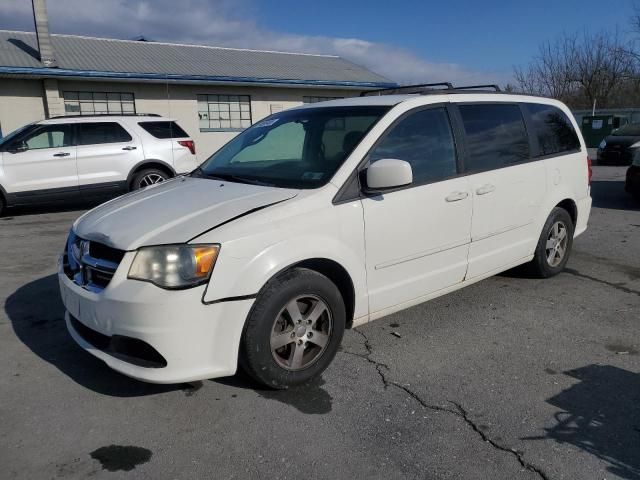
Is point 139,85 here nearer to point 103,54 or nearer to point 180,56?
point 103,54

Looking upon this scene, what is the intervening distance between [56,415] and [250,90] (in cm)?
1694

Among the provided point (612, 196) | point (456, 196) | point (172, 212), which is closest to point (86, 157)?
point (172, 212)

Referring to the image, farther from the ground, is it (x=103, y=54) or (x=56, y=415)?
(x=103, y=54)

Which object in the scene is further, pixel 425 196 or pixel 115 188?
pixel 115 188

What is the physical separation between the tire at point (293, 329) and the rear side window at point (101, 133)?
8.29 metres

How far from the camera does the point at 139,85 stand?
1672 centimetres

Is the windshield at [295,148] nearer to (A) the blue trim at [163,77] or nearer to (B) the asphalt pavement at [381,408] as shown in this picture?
(B) the asphalt pavement at [381,408]

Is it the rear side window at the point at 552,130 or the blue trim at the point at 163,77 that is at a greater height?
the blue trim at the point at 163,77

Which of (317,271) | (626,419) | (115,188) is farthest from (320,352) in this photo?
(115,188)

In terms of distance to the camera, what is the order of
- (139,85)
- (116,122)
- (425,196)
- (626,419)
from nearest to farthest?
(626,419)
(425,196)
(116,122)
(139,85)

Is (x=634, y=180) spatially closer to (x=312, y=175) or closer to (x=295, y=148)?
(x=295, y=148)

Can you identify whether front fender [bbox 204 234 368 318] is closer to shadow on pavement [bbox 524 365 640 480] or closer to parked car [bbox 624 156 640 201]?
shadow on pavement [bbox 524 365 640 480]

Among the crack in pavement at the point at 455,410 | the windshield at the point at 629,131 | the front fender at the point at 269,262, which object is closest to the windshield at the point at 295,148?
the front fender at the point at 269,262

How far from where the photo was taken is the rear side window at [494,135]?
433cm
